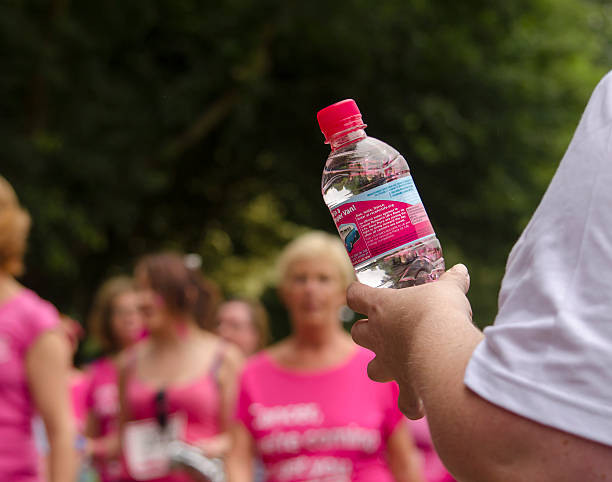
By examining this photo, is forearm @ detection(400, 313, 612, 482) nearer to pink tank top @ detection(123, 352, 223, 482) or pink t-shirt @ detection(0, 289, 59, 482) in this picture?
pink t-shirt @ detection(0, 289, 59, 482)

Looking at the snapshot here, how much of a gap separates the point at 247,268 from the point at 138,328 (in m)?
12.5

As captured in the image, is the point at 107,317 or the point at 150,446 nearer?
the point at 150,446

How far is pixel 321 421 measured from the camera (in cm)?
427

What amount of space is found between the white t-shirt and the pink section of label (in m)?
0.36

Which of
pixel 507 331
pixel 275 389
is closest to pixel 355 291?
pixel 507 331

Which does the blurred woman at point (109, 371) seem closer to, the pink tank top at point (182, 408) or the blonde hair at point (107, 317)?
the blonde hair at point (107, 317)

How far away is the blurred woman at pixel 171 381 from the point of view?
5.21m

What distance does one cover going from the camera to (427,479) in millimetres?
5285

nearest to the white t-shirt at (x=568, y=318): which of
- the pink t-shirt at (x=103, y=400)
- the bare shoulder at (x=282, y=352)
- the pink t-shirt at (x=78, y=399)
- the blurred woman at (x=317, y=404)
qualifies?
the blurred woman at (x=317, y=404)

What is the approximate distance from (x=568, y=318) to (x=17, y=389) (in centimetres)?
313

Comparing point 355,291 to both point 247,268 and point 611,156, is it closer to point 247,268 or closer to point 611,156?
point 611,156

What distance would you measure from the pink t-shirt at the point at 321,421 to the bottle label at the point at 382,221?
2723 mm

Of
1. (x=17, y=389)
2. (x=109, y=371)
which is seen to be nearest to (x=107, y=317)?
(x=109, y=371)

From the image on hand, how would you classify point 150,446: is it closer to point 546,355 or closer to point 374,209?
point 374,209
